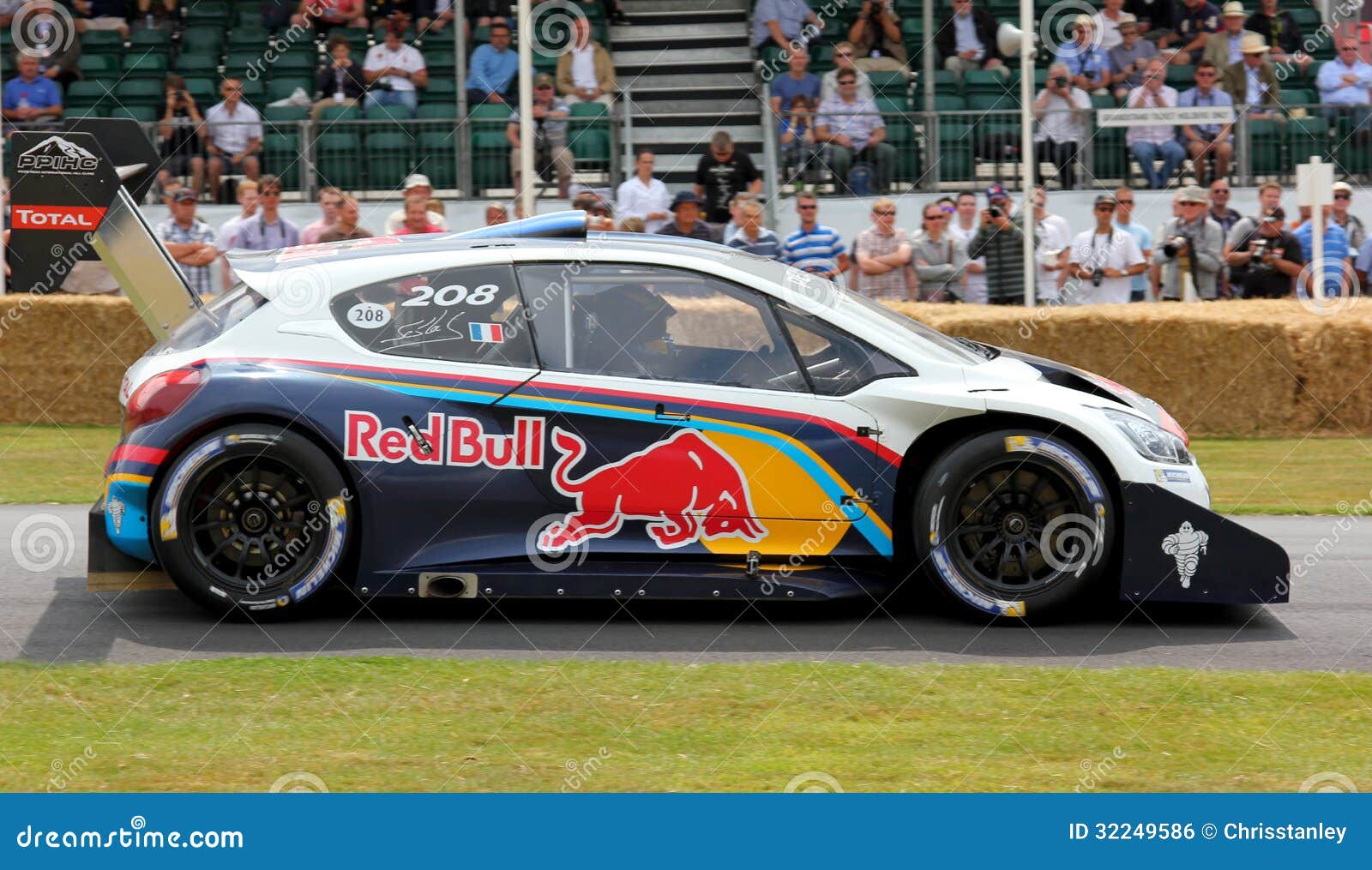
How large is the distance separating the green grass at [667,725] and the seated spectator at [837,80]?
1095 centimetres

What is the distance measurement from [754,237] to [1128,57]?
19.8ft

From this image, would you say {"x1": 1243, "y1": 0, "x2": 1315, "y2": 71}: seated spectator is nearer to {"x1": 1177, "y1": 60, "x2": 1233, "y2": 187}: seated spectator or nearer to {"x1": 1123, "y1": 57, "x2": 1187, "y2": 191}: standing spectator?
{"x1": 1177, "y1": 60, "x2": 1233, "y2": 187}: seated spectator

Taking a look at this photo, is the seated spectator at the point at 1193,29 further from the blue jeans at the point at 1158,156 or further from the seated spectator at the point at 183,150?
the seated spectator at the point at 183,150

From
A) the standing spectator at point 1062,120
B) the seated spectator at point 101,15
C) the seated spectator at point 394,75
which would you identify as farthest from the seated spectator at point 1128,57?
the seated spectator at point 101,15

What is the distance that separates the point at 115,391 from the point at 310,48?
625cm

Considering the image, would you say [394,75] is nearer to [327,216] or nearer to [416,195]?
[327,216]

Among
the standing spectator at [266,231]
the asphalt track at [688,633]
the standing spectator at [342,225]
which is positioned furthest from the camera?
the standing spectator at [266,231]

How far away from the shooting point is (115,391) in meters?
12.9

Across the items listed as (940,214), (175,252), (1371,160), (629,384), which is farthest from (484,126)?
(629,384)

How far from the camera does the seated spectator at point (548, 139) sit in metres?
15.8

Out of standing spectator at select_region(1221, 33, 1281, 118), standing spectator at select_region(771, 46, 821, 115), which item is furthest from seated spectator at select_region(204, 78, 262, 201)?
standing spectator at select_region(1221, 33, 1281, 118)

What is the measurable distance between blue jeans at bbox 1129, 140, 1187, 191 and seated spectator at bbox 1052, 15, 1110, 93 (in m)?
0.83

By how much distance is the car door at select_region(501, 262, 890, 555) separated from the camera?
6.70m

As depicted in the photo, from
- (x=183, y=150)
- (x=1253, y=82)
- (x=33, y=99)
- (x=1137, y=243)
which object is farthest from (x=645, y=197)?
(x=1253, y=82)
